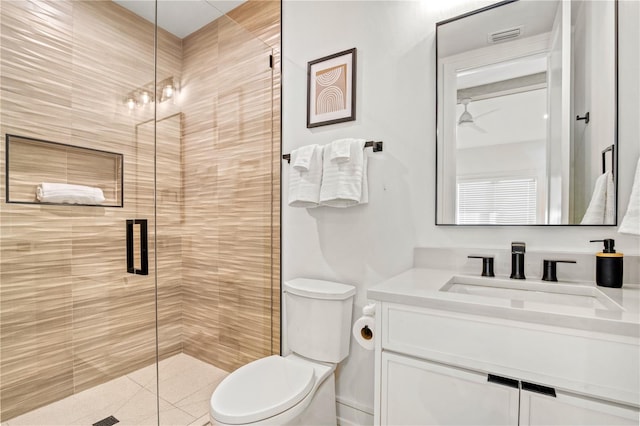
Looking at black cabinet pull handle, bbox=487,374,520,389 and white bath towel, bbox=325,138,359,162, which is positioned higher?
white bath towel, bbox=325,138,359,162

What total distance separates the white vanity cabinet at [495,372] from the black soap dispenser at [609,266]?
423 millimetres

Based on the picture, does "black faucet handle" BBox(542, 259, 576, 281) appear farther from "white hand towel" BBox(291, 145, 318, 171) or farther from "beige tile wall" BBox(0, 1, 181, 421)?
"beige tile wall" BBox(0, 1, 181, 421)

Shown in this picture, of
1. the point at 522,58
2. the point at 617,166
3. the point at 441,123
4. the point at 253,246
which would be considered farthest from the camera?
the point at 253,246

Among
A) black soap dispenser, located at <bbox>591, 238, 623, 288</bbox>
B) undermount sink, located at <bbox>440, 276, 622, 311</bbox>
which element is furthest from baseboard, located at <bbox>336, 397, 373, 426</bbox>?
black soap dispenser, located at <bbox>591, 238, 623, 288</bbox>

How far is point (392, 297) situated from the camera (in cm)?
98

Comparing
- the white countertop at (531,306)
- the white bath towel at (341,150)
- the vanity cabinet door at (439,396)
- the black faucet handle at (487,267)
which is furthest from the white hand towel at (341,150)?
the vanity cabinet door at (439,396)

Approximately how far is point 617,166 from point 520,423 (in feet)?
3.09

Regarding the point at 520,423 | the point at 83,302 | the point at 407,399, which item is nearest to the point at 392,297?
the point at 407,399

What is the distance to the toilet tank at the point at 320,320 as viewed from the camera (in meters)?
1.46

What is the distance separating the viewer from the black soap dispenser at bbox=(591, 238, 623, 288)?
1.00 meters

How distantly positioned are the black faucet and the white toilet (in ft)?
2.26

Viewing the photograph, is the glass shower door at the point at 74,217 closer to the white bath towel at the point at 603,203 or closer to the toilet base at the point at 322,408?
the toilet base at the point at 322,408

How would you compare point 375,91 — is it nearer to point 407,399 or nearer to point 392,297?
point 392,297

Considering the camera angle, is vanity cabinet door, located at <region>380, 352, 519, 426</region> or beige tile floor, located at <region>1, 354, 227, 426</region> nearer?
vanity cabinet door, located at <region>380, 352, 519, 426</region>
